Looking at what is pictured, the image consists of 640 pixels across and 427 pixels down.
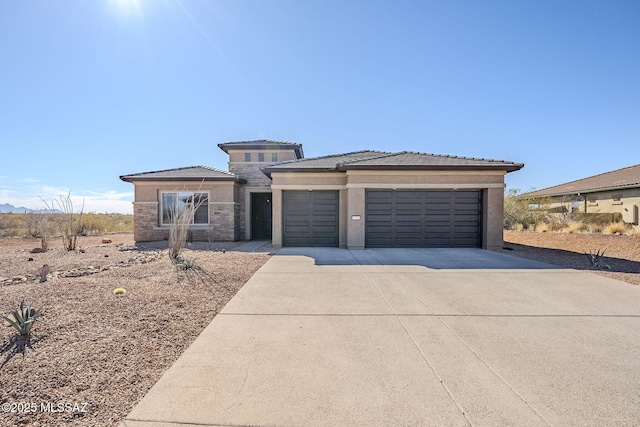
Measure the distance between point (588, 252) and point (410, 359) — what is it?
40.7 ft

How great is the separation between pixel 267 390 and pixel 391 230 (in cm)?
1025

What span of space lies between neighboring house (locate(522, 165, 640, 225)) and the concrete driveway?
1788 cm

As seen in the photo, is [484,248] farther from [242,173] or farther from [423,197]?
[242,173]

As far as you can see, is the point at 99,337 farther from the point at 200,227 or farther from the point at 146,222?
the point at 146,222

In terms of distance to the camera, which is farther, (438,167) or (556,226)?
(556,226)

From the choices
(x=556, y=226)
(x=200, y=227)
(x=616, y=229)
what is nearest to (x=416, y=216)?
(x=200, y=227)

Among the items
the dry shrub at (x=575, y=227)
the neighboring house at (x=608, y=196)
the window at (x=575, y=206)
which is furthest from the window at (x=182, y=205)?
the window at (x=575, y=206)

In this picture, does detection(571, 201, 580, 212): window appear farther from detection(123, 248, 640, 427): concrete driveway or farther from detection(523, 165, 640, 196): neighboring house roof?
detection(123, 248, 640, 427): concrete driveway

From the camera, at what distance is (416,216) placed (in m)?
12.5

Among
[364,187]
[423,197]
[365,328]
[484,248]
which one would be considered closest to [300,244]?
[364,187]

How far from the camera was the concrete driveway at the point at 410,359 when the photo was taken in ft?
8.54

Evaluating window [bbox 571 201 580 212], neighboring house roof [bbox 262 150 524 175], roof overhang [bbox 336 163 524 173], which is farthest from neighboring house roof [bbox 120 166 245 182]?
window [bbox 571 201 580 212]

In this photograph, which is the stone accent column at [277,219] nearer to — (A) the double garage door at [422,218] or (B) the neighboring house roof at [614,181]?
(A) the double garage door at [422,218]

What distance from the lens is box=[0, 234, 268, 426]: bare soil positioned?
2676 mm
